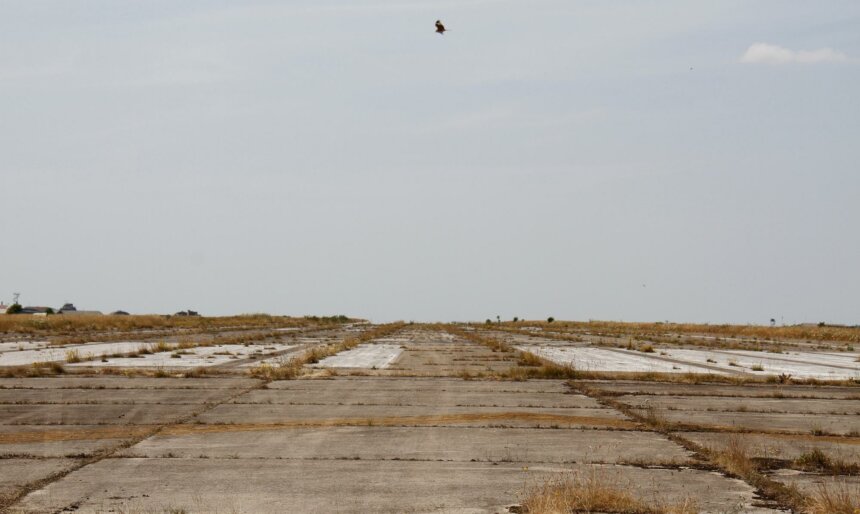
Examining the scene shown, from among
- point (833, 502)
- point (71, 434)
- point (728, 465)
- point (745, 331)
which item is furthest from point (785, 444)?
point (745, 331)

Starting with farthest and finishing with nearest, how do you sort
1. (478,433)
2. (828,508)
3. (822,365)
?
1. (822,365)
2. (478,433)
3. (828,508)

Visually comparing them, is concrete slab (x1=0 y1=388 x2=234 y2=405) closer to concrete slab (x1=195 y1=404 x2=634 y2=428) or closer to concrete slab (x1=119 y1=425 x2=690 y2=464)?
concrete slab (x1=195 y1=404 x2=634 y2=428)

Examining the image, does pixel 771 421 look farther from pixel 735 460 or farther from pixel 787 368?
pixel 787 368

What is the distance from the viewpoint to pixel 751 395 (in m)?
23.3

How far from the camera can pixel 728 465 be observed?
40.4ft

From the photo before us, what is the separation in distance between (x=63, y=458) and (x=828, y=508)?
10066mm

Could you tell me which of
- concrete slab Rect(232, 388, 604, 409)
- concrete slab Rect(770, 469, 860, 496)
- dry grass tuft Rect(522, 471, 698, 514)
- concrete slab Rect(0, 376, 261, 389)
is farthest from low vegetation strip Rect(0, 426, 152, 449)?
concrete slab Rect(770, 469, 860, 496)

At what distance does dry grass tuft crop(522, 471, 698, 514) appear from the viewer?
9398 mm

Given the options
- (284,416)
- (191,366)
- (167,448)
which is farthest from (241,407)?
(191,366)

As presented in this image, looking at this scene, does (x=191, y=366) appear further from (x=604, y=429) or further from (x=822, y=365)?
(x=822, y=365)

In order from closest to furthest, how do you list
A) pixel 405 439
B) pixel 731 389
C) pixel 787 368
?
pixel 405 439
pixel 731 389
pixel 787 368

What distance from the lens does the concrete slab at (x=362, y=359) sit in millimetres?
31844

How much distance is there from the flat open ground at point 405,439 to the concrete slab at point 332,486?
40 millimetres

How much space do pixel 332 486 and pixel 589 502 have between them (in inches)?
128
